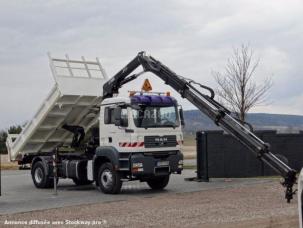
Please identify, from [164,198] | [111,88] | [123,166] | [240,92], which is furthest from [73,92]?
[240,92]

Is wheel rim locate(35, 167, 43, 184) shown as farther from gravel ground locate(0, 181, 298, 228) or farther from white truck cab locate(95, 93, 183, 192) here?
gravel ground locate(0, 181, 298, 228)

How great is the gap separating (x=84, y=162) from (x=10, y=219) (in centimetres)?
629

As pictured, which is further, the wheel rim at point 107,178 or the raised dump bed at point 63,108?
the raised dump bed at point 63,108

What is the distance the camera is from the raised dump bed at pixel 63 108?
1780 centimetres

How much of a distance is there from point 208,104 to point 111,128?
9.78ft

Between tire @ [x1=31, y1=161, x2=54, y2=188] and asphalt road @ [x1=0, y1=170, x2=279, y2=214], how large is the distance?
30 centimetres

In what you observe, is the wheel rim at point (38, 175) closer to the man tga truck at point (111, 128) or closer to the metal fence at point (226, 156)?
the man tga truck at point (111, 128)

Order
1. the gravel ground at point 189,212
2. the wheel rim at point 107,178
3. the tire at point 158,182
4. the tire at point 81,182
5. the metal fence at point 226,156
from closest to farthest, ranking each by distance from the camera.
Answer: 1. the gravel ground at point 189,212
2. the wheel rim at point 107,178
3. the tire at point 158,182
4. the tire at point 81,182
5. the metal fence at point 226,156

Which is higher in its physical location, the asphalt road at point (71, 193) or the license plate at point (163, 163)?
the license plate at point (163, 163)

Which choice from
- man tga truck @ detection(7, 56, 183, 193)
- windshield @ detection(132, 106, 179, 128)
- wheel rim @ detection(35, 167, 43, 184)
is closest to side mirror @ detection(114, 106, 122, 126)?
man tga truck @ detection(7, 56, 183, 193)

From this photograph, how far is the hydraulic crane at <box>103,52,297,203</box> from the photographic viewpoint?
13.2m

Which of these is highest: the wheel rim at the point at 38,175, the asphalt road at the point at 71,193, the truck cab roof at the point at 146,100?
the truck cab roof at the point at 146,100

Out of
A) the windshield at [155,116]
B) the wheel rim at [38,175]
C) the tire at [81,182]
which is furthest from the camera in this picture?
the wheel rim at [38,175]

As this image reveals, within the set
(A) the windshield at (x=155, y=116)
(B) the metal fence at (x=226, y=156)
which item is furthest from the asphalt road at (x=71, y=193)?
(A) the windshield at (x=155, y=116)
